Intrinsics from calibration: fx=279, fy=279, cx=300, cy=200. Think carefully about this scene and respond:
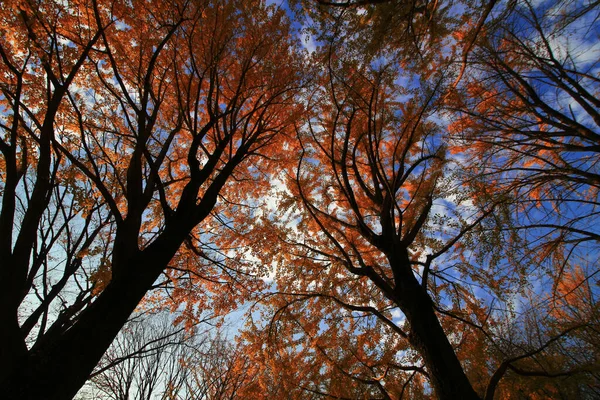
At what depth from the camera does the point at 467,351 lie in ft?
16.4

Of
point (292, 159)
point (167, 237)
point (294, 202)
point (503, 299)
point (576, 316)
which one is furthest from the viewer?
point (292, 159)

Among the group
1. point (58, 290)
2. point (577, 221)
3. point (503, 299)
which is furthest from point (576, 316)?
point (58, 290)

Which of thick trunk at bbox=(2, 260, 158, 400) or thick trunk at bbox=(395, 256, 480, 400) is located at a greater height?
thick trunk at bbox=(395, 256, 480, 400)

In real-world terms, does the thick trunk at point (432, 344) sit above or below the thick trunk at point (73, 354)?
above

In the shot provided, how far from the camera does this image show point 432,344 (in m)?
3.19

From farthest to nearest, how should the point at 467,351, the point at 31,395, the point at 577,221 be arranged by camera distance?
the point at 467,351 → the point at 577,221 → the point at 31,395

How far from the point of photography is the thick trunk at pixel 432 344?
2852mm

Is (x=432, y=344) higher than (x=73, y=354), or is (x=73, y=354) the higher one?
(x=432, y=344)

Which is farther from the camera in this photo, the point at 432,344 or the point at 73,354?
the point at 432,344

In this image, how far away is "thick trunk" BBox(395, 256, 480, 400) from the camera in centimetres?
285

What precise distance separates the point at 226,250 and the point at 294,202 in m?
1.88

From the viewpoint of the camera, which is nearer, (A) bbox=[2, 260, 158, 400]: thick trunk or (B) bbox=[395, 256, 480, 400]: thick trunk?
(A) bbox=[2, 260, 158, 400]: thick trunk

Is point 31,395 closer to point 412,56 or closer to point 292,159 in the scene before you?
point 412,56

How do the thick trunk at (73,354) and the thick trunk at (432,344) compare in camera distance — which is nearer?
the thick trunk at (73,354)
